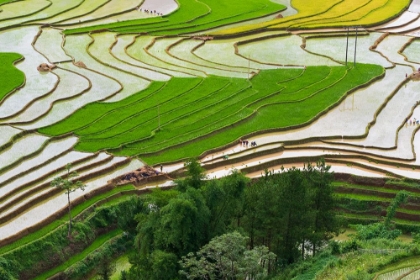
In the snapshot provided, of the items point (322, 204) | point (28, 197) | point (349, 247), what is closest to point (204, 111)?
point (28, 197)

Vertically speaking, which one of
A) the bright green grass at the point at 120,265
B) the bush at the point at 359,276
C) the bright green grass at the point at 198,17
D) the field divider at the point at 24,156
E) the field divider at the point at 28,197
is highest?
the bright green grass at the point at 198,17

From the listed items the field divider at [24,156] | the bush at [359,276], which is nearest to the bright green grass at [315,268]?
the bush at [359,276]

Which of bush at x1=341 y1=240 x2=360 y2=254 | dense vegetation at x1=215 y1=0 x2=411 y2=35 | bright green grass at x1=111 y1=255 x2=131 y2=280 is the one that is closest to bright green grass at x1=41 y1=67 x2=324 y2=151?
bright green grass at x1=111 y1=255 x2=131 y2=280

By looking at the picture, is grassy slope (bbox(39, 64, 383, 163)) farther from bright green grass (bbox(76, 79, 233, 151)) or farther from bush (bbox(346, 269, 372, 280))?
bush (bbox(346, 269, 372, 280))

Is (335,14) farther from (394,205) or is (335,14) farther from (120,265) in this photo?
(120,265)

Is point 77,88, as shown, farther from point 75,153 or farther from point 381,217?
point 381,217

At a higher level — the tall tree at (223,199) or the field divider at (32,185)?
the tall tree at (223,199)

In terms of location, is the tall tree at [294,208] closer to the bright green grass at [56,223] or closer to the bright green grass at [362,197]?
the bright green grass at [362,197]
